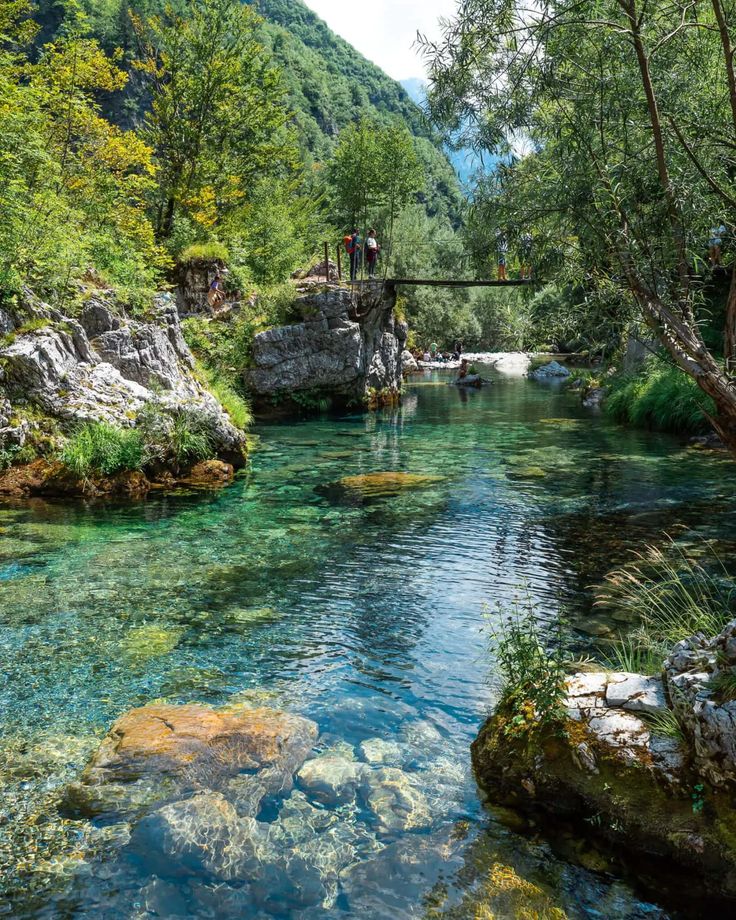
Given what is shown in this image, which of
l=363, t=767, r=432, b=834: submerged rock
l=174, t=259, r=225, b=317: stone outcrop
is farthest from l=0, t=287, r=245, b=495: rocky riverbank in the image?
l=174, t=259, r=225, b=317: stone outcrop

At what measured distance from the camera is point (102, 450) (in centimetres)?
1476

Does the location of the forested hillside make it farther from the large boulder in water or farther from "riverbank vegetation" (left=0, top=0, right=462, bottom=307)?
the large boulder in water

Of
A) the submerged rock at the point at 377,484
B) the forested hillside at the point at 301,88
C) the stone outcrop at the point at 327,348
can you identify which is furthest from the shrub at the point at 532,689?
the forested hillside at the point at 301,88

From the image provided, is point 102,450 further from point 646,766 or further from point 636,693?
point 646,766

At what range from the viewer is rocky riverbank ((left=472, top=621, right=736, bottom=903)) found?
4.28m

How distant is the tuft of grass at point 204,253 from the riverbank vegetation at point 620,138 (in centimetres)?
A: 2628

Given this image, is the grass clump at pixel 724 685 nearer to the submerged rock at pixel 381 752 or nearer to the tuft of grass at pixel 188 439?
the submerged rock at pixel 381 752

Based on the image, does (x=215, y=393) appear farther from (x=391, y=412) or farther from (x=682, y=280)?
(x=682, y=280)

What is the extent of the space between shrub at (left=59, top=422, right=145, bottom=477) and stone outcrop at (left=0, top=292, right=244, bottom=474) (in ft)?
1.13

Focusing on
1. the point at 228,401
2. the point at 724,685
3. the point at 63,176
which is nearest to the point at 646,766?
the point at 724,685

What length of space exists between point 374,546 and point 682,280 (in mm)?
6869

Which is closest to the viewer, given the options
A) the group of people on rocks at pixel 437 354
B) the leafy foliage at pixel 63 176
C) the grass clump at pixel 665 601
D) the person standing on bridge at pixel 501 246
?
the grass clump at pixel 665 601

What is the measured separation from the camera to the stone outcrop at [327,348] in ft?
99.1

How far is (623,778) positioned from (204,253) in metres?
31.3
